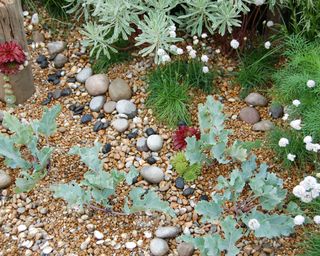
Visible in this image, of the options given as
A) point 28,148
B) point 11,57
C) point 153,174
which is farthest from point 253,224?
point 11,57

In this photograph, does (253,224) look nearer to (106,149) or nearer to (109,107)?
(106,149)

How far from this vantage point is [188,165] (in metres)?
3.35

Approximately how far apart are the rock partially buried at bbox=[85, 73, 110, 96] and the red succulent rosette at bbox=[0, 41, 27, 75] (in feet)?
1.62

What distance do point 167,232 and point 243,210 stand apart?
421 mm

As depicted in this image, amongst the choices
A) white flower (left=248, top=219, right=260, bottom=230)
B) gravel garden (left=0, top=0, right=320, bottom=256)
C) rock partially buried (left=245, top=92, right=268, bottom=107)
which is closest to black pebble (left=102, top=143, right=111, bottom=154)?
gravel garden (left=0, top=0, right=320, bottom=256)

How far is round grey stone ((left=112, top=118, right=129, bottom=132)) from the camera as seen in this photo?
362 cm

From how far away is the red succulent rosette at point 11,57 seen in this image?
3432 millimetres

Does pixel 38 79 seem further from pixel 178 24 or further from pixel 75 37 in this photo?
pixel 178 24

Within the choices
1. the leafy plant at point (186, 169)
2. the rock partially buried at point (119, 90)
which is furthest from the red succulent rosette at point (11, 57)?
the leafy plant at point (186, 169)

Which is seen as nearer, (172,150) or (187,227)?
(187,227)

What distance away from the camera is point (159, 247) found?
119 inches

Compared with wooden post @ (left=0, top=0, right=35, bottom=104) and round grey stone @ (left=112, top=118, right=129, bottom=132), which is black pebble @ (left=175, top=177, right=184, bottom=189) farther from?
wooden post @ (left=0, top=0, right=35, bottom=104)

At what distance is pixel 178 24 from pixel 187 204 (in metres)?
1.50

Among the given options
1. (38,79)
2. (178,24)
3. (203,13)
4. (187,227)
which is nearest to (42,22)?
(38,79)
